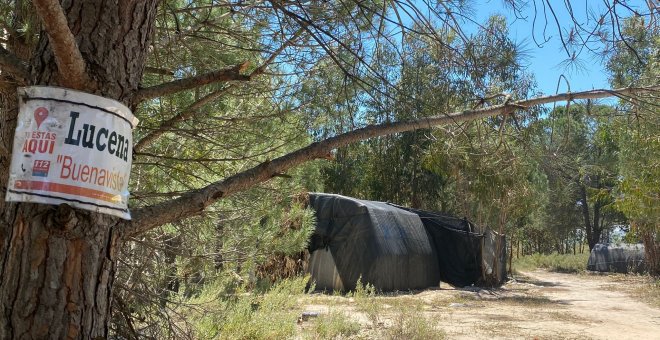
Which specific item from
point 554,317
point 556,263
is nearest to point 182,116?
point 554,317

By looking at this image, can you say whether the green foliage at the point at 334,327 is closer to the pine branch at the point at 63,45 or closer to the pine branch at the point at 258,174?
the pine branch at the point at 258,174

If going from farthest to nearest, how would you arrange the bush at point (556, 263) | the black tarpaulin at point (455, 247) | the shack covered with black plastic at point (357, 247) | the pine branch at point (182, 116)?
the bush at point (556, 263) → the black tarpaulin at point (455, 247) → the shack covered with black plastic at point (357, 247) → the pine branch at point (182, 116)

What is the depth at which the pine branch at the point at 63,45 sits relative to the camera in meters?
1.31

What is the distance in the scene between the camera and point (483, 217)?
62.4ft

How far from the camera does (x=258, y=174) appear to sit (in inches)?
78.8

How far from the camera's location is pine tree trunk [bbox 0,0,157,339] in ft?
4.52

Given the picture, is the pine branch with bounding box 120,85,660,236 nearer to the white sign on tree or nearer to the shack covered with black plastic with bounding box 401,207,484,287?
the white sign on tree

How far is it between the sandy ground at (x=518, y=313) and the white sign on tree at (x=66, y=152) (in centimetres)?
621

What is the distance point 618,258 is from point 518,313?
17218 mm

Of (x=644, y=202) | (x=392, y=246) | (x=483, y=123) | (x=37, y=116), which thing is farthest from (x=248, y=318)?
(x=644, y=202)

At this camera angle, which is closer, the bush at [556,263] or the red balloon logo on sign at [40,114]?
the red balloon logo on sign at [40,114]

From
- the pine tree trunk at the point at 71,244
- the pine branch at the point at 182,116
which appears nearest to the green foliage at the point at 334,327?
the pine branch at the point at 182,116

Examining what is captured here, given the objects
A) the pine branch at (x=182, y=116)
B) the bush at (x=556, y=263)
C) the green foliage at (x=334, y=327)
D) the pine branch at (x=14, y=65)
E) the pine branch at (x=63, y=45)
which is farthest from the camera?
the bush at (x=556, y=263)

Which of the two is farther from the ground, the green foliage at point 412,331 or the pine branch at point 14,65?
the pine branch at point 14,65
